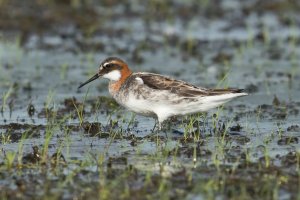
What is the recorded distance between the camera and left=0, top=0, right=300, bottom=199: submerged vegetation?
9.38 metres

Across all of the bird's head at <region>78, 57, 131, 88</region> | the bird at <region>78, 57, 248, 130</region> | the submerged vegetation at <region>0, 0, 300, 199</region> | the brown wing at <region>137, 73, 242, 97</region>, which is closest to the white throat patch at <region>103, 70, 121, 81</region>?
the bird's head at <region>78, 57, 131, 88</region>

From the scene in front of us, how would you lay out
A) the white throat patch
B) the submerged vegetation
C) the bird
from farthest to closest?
the white throat patch, the bird, the submerged vegetation

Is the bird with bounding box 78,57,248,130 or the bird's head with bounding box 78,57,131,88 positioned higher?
the bird's head with bounding box 78,57,131,88

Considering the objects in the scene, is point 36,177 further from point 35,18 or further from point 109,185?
point 35,18

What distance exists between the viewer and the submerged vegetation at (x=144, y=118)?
369 inches

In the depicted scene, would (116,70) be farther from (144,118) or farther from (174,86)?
(144,118)

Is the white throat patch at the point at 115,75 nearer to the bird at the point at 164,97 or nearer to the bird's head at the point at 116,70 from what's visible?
the bird's head at the point at 116,70

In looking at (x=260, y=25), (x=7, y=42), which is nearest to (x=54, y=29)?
(x=7, y=42)

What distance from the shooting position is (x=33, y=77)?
17.5 meters

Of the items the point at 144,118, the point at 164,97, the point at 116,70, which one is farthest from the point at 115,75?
the point at 144,118

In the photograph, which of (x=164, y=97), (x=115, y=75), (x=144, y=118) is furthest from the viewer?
(x=144, y=118)

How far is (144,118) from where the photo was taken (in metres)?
13.9

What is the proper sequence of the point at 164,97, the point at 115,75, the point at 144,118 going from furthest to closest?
the point at 144,118 → the point at 115,75 → the point at 164,97

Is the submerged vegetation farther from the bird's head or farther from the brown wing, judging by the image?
the bird's head
